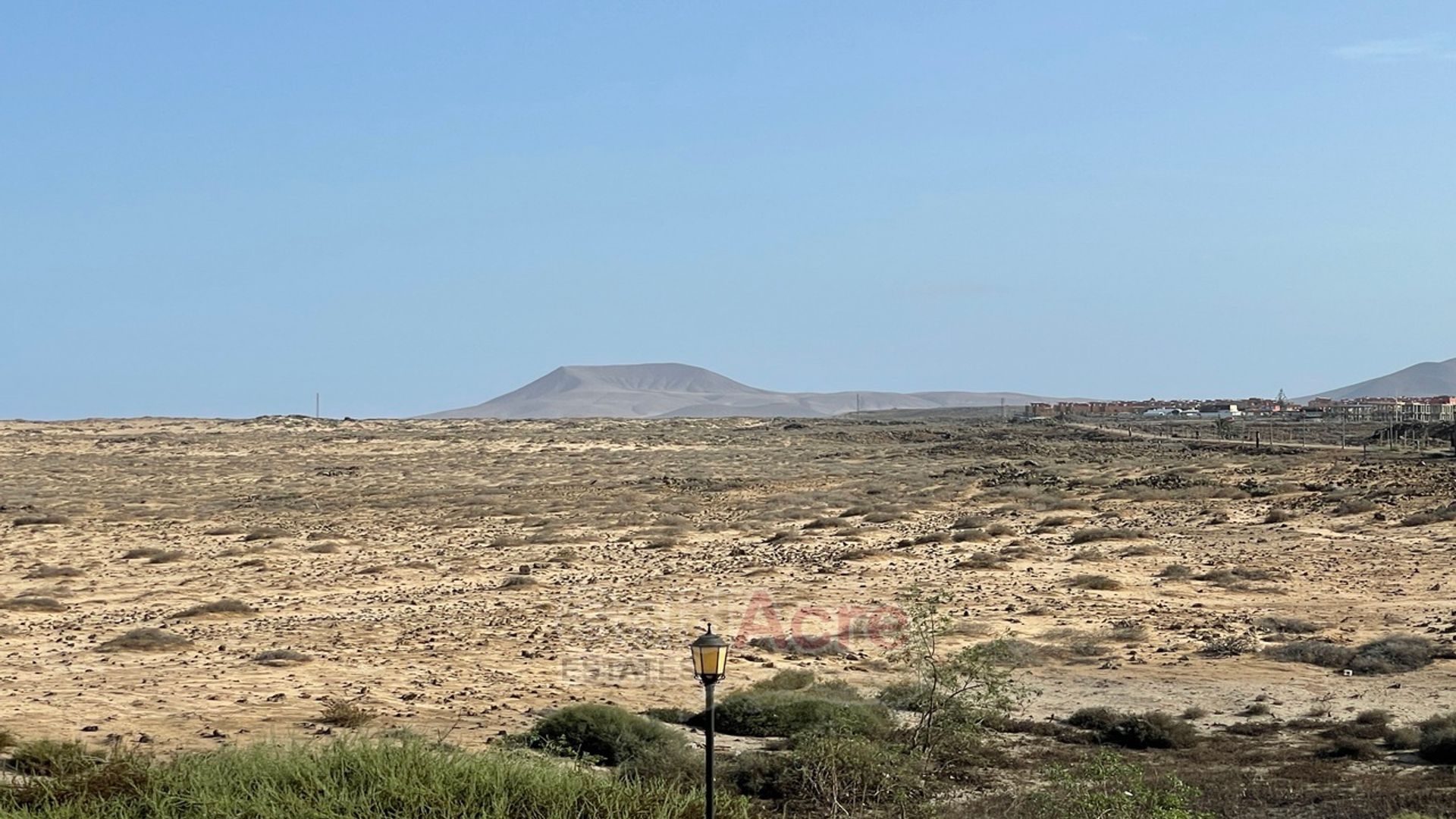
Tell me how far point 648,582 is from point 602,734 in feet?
45.5

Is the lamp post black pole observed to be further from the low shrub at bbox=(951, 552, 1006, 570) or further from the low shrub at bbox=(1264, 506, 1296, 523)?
the low shrub at bbox=(1264, 506, 1296, 523)

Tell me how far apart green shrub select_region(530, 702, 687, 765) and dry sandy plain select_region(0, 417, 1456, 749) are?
2.90 feet

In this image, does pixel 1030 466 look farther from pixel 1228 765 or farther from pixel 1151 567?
pixel 1228 765

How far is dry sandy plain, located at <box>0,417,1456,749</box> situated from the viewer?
57.9 feet

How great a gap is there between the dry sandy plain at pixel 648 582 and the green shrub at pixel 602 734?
2.90ft

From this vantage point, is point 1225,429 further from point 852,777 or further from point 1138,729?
point 852,777

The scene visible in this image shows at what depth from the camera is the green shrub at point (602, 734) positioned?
14.0m

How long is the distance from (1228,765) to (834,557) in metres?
17.5

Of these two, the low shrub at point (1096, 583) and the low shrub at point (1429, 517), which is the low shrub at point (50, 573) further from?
the low shrub at point (1429, 517)

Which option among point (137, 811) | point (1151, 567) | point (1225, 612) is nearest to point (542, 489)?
point (1151, 567)

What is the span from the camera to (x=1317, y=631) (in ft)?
72.7

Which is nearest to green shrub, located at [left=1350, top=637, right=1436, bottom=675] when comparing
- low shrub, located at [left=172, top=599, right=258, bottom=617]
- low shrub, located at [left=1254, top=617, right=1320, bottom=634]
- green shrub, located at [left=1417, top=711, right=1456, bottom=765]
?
low shrub, located at [left=1254, top=617, right=1320, bottom=634]

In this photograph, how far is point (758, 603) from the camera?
25.0 m

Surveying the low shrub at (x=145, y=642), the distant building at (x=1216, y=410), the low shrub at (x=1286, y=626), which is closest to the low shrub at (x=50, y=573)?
the low shrub at (x=145, y=642)
